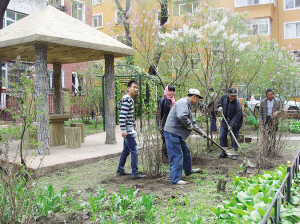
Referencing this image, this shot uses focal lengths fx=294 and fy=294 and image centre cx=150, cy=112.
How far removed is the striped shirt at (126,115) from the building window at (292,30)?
2538cm

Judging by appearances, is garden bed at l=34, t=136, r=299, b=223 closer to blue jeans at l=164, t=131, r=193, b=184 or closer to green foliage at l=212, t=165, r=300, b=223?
blue jeans at l=164, t=131, r=193, b=184

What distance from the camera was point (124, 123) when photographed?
199 inches

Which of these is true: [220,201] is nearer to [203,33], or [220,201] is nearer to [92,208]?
[92,208]

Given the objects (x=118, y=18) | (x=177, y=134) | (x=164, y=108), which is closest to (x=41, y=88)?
(x=164, y=108)

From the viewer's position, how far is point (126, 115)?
5152mm

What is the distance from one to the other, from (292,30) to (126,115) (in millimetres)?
25828

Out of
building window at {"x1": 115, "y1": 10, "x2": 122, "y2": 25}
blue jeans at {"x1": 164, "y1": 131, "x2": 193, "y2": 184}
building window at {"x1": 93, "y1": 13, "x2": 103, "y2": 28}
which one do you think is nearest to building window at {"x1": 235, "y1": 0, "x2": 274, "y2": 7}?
building window at {"x1": 115, "y1": 10, "x2": 122, "y2": 25}

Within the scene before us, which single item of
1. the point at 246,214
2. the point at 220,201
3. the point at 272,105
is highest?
the point at 272,105

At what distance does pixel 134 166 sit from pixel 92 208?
179 centimetres

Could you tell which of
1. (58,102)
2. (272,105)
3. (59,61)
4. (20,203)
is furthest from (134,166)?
(59,61)

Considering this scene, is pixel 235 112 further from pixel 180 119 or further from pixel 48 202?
pixel 48 202

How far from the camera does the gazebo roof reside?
6359mm

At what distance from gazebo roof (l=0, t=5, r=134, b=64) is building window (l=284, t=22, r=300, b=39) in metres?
22.6

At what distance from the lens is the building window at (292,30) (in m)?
26.0
